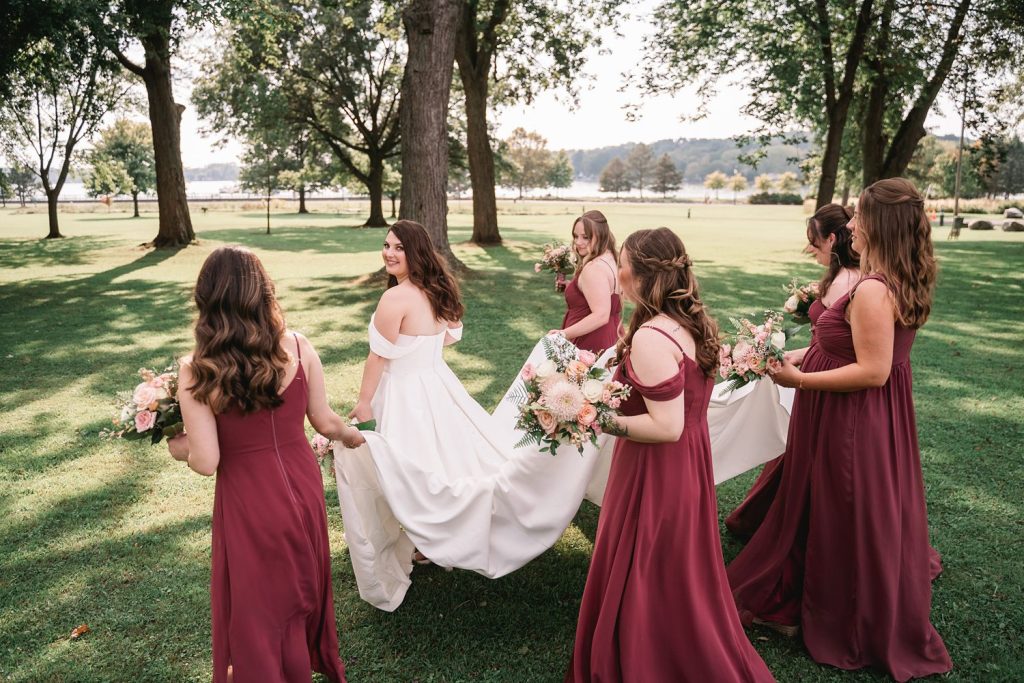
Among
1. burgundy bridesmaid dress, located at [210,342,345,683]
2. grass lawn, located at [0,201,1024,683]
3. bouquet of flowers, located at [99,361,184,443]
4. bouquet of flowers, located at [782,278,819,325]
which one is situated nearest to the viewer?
bouquet of flowers, located at [99,361,184,443]

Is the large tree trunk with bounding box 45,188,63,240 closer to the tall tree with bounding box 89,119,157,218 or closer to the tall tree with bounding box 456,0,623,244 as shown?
the tall tree with bounding box 456,0,623,244

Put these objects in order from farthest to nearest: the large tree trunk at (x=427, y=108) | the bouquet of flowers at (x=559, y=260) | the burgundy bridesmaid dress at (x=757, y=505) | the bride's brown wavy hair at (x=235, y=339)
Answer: the large tree trunk at (x=427, y=108), the bouquet of flowers at (x=559, y=260), the burgundy bridesmaid dress at (x=757, y=505), the bride's brown wavy hair at (x=235, y=339)

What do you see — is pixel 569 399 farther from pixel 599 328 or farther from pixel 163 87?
pixel 163 87

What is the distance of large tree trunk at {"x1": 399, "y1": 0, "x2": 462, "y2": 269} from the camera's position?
14.7 m

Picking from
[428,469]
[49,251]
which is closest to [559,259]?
[428,469]

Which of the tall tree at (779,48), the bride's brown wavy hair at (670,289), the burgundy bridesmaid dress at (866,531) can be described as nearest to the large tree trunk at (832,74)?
the tall tree at (779,48)

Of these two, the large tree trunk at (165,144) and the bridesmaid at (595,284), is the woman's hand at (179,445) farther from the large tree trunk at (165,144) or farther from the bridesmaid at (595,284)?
the large tree trunk at (165,144)

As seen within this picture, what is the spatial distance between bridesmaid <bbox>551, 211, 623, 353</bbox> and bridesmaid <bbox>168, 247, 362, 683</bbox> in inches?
131

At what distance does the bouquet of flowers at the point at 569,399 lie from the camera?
10.8ft

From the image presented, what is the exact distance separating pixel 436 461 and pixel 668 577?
5.88 feet

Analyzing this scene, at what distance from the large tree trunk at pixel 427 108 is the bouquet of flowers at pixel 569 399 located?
11.6 meters

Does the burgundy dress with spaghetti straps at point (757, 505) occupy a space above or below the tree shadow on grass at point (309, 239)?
below

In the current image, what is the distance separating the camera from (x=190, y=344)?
11969 mm

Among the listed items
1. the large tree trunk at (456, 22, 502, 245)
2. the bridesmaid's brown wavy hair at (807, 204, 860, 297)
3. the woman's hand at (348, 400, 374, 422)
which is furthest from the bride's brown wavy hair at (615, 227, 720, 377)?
the large tree trunk at (456, 22, 502, 245)
